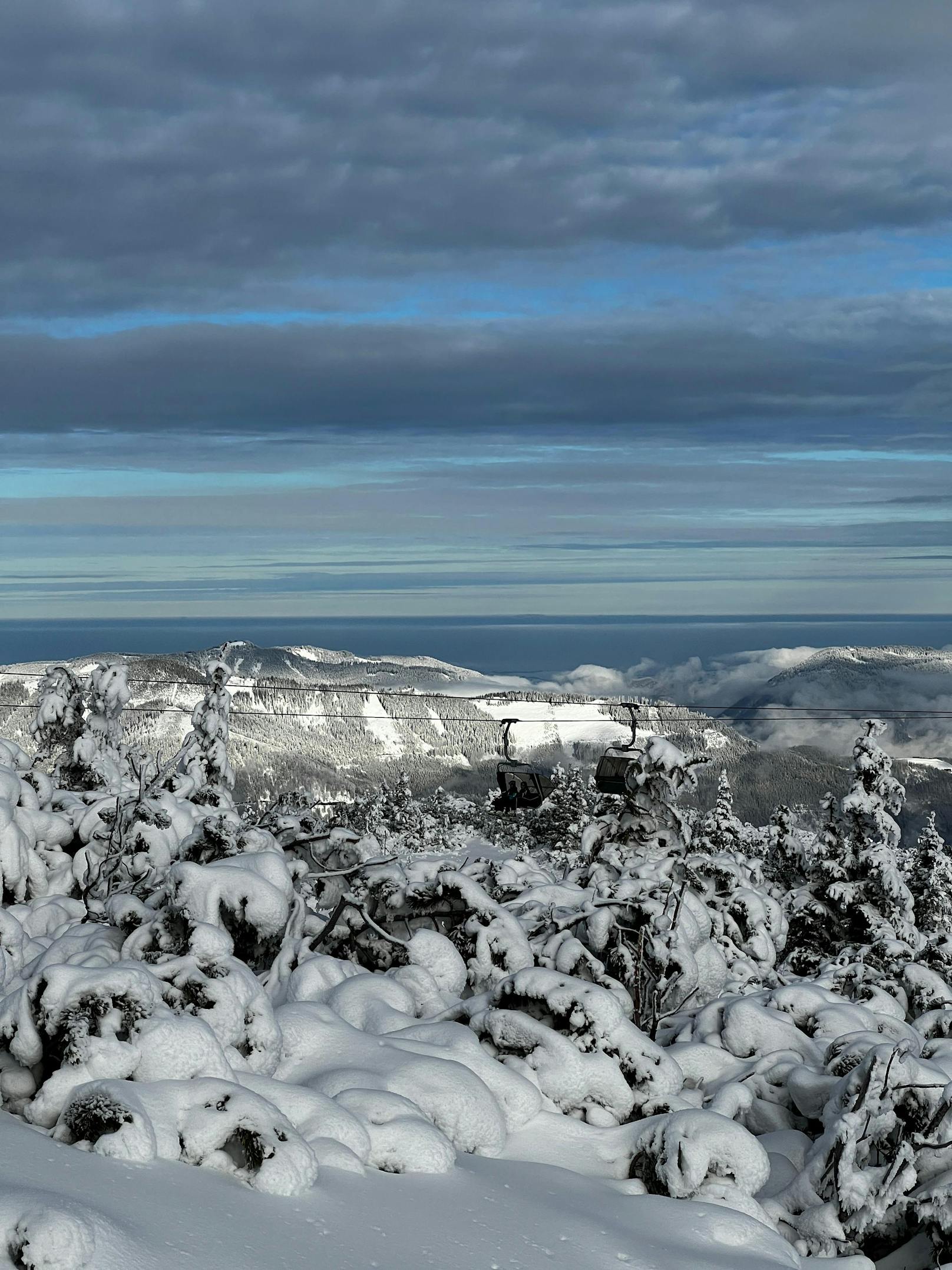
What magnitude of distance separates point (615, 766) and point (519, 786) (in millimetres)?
5801

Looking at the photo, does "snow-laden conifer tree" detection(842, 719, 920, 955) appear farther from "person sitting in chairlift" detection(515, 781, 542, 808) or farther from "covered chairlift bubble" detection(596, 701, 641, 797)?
"covered chairlift bubble" detection(596, 701, 641, 797)

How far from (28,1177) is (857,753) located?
22.0m

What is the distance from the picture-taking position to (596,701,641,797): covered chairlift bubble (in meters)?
19.2

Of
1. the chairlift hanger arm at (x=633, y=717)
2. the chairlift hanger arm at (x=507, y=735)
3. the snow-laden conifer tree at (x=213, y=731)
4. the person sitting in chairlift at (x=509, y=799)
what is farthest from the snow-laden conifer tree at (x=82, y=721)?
the chairlift hanger arm at (x=633, y=717)

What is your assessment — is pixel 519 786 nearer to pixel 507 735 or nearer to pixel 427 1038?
pixel 507 735

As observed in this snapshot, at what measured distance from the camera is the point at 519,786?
83.1 feet

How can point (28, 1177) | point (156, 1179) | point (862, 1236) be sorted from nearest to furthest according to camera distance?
1. point (28, 1177)
2. point (156, 1179)
3. point (862, 1236)

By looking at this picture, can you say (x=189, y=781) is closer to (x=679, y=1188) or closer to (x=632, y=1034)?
(x=632, y=1034)

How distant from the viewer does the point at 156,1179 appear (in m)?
5.11

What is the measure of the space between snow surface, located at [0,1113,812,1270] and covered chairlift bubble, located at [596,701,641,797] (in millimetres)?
12769

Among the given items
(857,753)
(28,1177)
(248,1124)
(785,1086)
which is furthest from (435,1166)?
(857,753)

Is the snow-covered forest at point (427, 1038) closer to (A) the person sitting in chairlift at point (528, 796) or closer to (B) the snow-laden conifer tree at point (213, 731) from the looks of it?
(B) the snow-laden conifer tree at point (213, 731)

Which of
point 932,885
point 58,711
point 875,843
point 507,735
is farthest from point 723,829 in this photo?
point 58,711

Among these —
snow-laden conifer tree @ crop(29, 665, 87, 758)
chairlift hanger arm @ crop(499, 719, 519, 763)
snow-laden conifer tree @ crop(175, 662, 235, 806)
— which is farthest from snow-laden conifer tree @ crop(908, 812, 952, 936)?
snow-laden conifer tree @ crop(29, 665, 87, 758)
